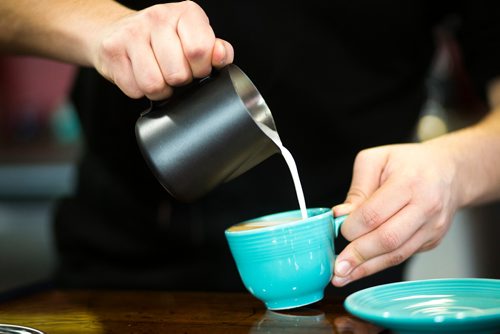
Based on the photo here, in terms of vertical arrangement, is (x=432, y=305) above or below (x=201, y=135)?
below

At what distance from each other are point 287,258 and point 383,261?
0.51 feet

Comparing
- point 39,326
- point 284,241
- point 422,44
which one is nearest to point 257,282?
point 284,241

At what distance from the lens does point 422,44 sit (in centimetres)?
156

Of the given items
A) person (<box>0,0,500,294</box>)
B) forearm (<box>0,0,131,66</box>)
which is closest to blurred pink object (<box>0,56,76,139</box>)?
person (<box>0,0,500,294</box>)

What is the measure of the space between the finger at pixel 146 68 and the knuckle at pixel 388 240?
0.36 m

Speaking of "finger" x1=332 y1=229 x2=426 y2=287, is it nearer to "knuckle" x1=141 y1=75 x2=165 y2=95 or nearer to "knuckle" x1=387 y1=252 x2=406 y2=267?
"knuckle" x1=387 y1=252 x2=406 y2=267

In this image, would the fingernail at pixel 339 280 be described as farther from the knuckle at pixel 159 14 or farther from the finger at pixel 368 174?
the knuckle at pixel 159 14

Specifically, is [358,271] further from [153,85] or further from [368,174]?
[153,85]

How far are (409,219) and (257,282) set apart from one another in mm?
230

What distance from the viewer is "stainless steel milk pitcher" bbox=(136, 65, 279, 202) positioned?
3.04 feet

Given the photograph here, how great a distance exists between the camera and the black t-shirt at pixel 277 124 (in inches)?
55.1

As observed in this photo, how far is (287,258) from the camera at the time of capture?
943 mm

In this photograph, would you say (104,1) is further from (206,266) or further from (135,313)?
(206,266)

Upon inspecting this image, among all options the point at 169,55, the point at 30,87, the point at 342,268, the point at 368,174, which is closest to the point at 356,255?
the point at 342,268
